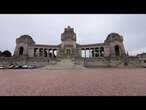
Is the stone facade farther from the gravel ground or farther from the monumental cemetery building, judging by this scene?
the gravel ground

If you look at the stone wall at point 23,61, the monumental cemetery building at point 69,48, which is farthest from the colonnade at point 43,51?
the stone wall at point 23,61

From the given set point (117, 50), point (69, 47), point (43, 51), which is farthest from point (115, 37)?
point (43, 51)

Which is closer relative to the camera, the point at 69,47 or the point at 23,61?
the point at 23,61

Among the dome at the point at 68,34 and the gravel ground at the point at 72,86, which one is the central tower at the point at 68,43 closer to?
the dome at the point at 68,34

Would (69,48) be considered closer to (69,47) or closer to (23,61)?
(69,47)

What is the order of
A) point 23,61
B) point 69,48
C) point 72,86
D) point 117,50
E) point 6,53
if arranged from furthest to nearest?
point 6,53
point 117,50
point 69,48
point 23,61
point 72,86

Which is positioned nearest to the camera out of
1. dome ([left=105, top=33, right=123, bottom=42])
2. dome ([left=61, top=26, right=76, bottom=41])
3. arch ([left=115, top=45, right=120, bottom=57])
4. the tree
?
dome ([left=105, top=33, right=123, bottom=42])

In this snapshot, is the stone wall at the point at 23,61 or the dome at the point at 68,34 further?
the dome at the point at 68,34

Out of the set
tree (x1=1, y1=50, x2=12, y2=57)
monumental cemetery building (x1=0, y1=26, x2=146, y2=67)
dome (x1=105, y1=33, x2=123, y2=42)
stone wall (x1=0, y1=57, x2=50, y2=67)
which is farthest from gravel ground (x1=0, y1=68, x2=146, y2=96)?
tree (x1=1, y1=50, x2=12, y2=57)

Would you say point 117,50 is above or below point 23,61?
above
